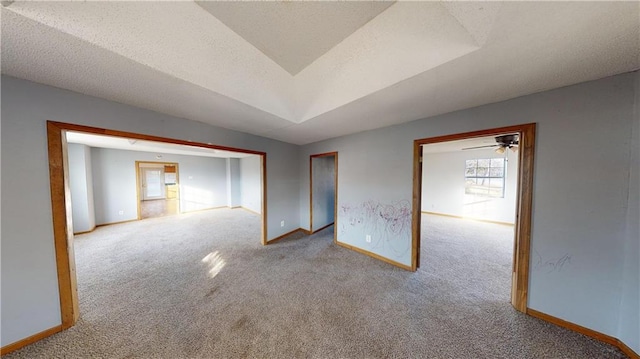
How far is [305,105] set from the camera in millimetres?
2146

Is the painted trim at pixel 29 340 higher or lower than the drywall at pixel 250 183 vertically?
lower

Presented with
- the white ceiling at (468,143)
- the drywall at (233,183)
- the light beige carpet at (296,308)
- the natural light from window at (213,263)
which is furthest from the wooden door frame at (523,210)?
the drywall at (233,183)

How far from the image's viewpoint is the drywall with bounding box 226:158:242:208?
22.0ft

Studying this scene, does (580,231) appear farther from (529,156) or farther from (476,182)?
(476,182)

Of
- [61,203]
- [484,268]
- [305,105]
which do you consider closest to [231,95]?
[305,105]

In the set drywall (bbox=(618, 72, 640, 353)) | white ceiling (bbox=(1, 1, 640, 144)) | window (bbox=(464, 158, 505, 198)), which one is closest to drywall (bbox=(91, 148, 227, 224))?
white ceiling (bbox=(1, 1, 640, 144))

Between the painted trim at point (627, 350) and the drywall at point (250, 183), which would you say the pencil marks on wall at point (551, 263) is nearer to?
the painted trim at point (627, 350)

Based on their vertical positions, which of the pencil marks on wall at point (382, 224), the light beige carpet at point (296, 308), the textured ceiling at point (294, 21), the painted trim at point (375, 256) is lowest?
the light beige carpet at point (296, 308)

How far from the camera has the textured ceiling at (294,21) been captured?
1.04 metres

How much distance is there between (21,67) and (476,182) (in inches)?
312

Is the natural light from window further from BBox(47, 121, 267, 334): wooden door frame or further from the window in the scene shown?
the window

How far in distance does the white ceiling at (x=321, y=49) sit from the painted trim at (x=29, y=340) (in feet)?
6.75

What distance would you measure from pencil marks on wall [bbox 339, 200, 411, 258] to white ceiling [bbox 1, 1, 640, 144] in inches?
58.9

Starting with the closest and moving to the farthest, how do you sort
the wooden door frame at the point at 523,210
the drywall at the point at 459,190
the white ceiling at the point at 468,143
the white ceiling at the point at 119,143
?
the wooden door frame at the point at 523,210 → the white ceiling at the point at 119,143 → the white ceiling at the point at 468,143 → the drywall at the point at 459,190
